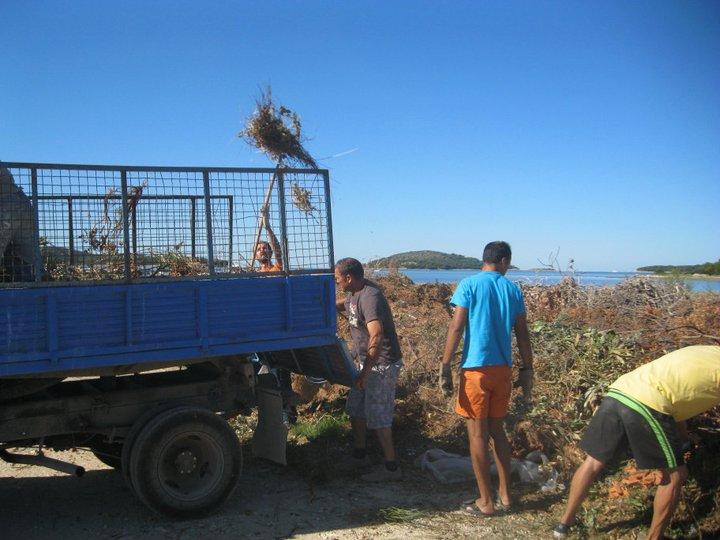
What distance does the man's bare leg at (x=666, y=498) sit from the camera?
429cm

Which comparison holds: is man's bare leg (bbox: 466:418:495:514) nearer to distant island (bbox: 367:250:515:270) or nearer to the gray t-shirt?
the gray t-shirt

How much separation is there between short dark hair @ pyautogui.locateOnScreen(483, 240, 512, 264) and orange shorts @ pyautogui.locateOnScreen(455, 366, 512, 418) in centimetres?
88

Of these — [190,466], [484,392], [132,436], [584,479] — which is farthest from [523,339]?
[132,436]

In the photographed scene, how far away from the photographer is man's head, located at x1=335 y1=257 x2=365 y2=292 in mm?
6203

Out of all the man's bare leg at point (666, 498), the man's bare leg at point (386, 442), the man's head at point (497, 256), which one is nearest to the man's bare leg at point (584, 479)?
the man's bare leg at point (666, 498)

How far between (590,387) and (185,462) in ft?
12.7

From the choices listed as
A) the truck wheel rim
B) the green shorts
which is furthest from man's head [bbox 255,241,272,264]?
the green shorts

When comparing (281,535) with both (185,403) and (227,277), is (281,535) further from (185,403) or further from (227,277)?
(227,277)

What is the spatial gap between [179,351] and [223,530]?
1400 mm

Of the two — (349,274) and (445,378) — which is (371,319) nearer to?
(349,274)

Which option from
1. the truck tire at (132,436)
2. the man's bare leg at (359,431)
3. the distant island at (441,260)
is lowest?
the man's bare leg at (359,431)

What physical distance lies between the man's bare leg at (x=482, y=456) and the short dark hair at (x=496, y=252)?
1285 millimetres

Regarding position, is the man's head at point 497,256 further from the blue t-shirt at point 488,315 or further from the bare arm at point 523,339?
the bare arm at point 523,339

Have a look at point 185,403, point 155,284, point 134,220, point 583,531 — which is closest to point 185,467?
point 185,403
